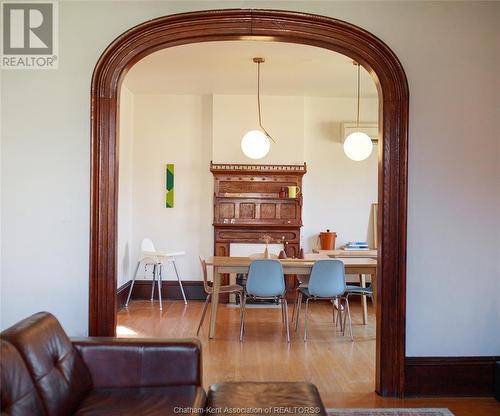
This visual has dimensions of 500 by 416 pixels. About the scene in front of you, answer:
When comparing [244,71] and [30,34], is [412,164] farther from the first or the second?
[244,71]

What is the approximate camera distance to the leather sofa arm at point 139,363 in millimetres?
2443

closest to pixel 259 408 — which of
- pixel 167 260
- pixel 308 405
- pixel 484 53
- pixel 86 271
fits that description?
pixel 308 405

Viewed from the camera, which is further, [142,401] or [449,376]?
[449,376]

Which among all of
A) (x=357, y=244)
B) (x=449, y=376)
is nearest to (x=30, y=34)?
(x=449, y=376)

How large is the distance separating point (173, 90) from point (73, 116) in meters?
3.81

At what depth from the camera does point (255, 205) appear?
709 cm

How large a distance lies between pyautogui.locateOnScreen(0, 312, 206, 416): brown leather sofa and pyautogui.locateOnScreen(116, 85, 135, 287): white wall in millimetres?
4081

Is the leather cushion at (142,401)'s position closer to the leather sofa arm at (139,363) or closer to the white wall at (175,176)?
the leather sofa arm at (139,363)

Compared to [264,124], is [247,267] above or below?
below

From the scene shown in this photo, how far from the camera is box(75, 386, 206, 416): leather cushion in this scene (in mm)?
2109

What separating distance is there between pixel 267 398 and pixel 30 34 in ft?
9.00

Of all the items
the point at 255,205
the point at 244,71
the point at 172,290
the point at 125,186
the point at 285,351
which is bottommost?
the point at 285,351

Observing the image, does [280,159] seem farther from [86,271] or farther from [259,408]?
[259,408]

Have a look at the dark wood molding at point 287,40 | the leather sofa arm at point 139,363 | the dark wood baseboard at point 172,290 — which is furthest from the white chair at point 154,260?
the leather sofa arm at point 139,363
